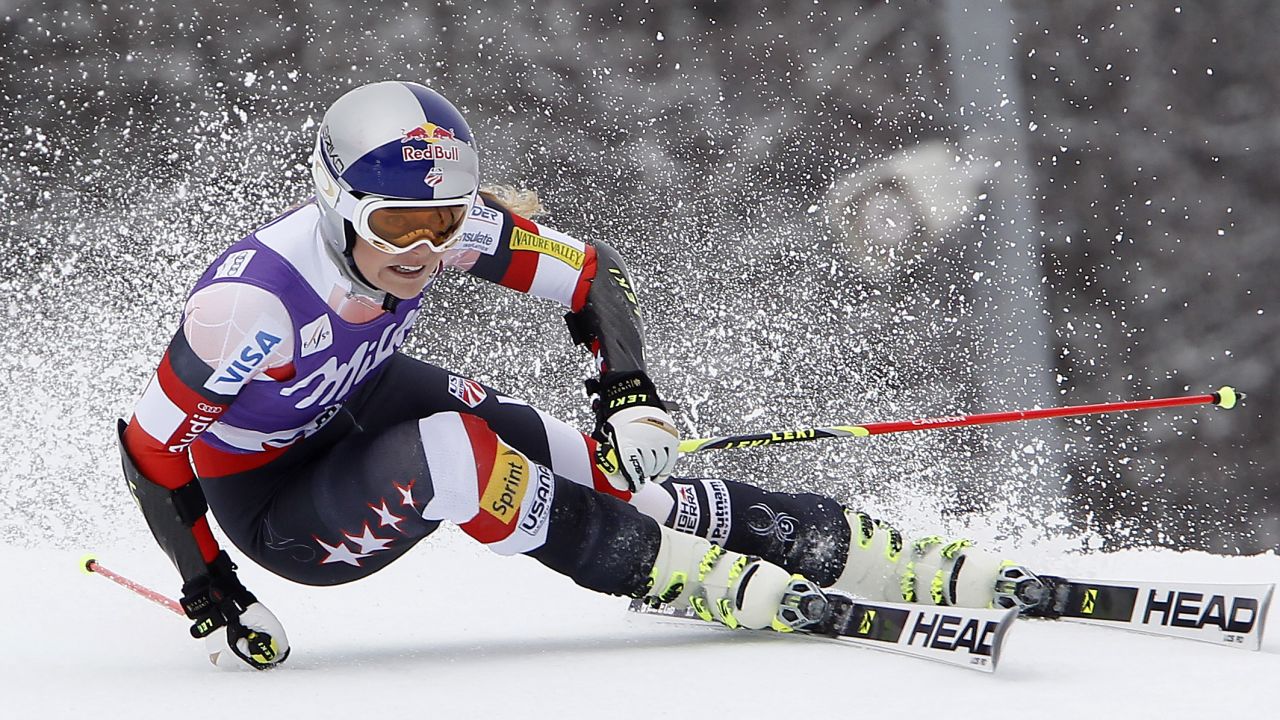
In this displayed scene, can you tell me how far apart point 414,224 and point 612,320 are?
1.38ft

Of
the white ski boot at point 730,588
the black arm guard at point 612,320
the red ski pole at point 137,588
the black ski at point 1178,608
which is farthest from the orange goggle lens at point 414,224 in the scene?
the black ski at point 1178,608

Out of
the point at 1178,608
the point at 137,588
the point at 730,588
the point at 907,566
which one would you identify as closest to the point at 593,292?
the point at 730,588

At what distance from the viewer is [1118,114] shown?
17.0 ft

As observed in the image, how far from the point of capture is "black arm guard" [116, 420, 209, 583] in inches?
62.4

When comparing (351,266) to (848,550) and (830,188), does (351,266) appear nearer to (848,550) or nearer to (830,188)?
(848,550)

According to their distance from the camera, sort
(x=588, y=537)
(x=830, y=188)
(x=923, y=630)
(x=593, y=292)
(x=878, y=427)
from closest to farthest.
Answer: (x=923, y=630)
(x=588, y=537)
(x=593, y=292)
(x=878, y=427)
(x=830, y=188)

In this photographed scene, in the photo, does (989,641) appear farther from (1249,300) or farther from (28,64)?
(28,64)

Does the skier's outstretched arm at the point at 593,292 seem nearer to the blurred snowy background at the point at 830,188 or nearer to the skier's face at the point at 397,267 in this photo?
the skier's face at the point at 397,267

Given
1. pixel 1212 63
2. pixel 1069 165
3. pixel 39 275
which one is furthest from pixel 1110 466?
pixel 39 275

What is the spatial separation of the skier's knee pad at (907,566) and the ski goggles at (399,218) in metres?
0.76

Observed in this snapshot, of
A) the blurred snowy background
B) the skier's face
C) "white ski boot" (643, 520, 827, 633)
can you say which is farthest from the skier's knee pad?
the blurred snowy background

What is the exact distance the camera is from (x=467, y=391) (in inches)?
77.1

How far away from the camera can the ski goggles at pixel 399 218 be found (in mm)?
1526

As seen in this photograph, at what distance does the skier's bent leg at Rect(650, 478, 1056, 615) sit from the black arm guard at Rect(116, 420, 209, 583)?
2.14 ft
